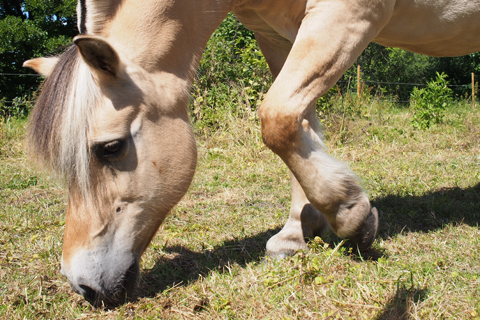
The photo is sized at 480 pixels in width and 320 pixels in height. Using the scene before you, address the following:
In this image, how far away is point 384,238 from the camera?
2.59 metres

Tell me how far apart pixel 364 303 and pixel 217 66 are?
6.00 meters

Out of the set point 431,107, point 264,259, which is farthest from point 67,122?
point 431,107

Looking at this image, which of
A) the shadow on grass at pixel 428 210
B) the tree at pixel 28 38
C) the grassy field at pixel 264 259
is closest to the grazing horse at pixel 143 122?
the grassy field at pixel 264 259

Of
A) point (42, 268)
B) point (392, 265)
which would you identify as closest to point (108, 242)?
point (42, 268)

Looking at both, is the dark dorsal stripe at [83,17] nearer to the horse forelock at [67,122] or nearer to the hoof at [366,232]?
the horse forelock at [67,122]

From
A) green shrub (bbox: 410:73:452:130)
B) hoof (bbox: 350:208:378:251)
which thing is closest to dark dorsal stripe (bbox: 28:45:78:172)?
hoof (bbox: 350:208:378:251)

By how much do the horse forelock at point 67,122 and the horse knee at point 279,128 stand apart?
83cm

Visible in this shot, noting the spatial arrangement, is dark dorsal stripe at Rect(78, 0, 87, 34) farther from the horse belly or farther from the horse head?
the horse belly

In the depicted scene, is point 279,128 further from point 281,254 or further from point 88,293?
point 88,293

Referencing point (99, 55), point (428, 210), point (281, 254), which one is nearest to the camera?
point (99, 55)

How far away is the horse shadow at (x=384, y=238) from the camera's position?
7.04ft

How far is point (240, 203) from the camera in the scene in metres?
3.61

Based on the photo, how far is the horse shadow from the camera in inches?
84.5

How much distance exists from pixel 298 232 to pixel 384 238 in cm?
61
